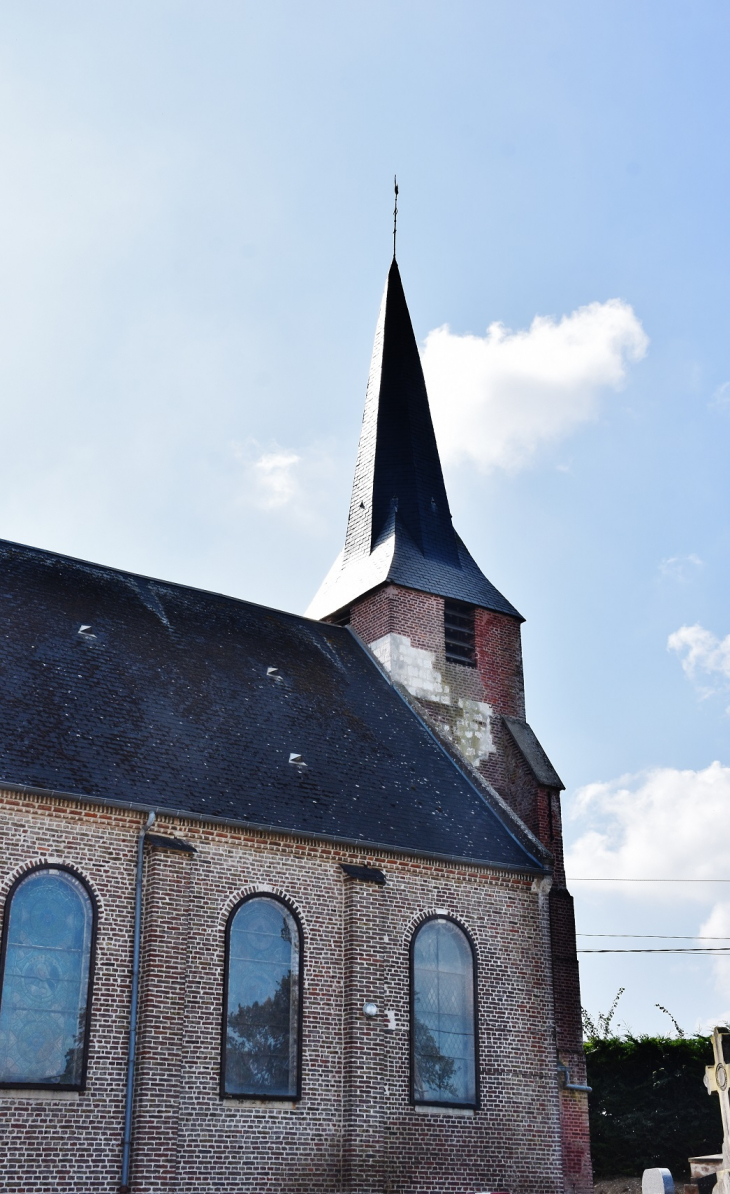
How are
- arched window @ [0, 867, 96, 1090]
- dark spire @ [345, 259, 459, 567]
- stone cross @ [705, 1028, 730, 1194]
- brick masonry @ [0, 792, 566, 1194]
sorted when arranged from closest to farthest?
1. arched window @ [0, 867, 96, 1090]
2. brick masonry @ [0, 792, 566, 1194]
3. stone cross @ [705, 1028, 730, 1194]
4. dark spire @ [345, 259, 459, 567]

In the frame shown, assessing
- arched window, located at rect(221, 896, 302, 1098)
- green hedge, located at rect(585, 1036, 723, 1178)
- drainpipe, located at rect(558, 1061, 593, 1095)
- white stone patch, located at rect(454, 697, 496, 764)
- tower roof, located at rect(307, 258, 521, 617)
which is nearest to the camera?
arched window, located at rect(221, 896, 302, 1098)

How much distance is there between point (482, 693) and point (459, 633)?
50.5 inches

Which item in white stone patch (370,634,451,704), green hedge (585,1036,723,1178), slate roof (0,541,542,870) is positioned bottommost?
green hedge (585,1036,723,1178)

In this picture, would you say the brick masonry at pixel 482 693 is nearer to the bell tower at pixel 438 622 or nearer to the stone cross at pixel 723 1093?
the bell tower at pixel 438 622

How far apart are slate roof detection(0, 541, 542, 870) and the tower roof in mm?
2196

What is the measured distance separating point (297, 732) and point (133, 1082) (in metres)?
5.95

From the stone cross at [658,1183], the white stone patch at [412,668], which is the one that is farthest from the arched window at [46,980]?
the white stone patch at [412,668]

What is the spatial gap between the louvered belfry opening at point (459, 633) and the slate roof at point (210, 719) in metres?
1.68

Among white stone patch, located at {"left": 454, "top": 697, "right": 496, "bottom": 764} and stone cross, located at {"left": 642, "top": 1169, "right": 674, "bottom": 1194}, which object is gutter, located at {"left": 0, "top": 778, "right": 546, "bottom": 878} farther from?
stone cross, located at {"left": 642, "top": 1169, "right": 674, "bottom": 1194}

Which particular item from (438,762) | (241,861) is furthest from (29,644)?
(438,762)

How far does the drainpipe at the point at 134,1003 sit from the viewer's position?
1352 centimetres

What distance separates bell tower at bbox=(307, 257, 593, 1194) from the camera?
60.6 ft

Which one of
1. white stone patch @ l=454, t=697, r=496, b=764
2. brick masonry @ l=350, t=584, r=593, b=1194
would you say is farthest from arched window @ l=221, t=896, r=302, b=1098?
white stone patch @ l=454, t=697, r=496, b=764

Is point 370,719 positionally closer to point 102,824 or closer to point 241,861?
point 241,861
